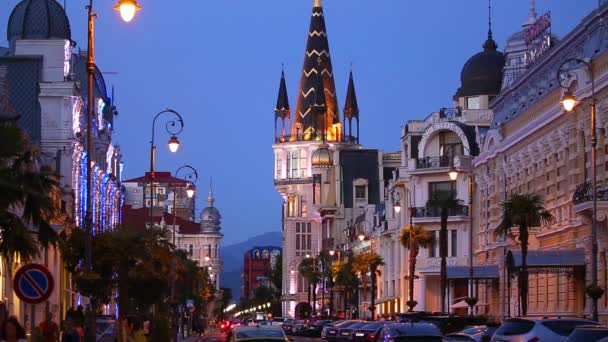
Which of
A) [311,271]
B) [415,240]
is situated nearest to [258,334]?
[415,240]

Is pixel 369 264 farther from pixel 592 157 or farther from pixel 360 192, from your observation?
pixel 592 157

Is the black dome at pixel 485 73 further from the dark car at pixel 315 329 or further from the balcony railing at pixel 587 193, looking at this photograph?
the balcony railing at pixel 587 193

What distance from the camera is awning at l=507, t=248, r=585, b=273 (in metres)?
61.9

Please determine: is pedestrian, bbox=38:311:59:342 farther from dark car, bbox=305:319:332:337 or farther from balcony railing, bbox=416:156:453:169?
balcony railing, bbox=416:156:453:169

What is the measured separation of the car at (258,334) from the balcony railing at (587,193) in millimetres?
24686

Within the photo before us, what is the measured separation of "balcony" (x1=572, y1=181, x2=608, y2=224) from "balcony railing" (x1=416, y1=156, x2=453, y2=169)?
43.3m

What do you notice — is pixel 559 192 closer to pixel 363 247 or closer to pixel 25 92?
pixel 25 92

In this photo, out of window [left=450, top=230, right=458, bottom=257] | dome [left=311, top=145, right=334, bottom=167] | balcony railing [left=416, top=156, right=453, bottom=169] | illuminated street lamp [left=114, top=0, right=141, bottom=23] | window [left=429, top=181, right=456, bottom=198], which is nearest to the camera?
illuminated street lamp [left=114, top=0, right=141, bottom=23]

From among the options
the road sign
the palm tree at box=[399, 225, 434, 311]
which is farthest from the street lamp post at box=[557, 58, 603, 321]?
the palm tree at box=[399, 225, 434, 311]

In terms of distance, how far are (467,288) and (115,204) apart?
3514cm

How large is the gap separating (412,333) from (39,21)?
2134 inches

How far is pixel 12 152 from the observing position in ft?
72.3

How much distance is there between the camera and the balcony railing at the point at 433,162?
103 m

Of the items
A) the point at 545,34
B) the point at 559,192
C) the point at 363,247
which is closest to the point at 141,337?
the point at 559,192
